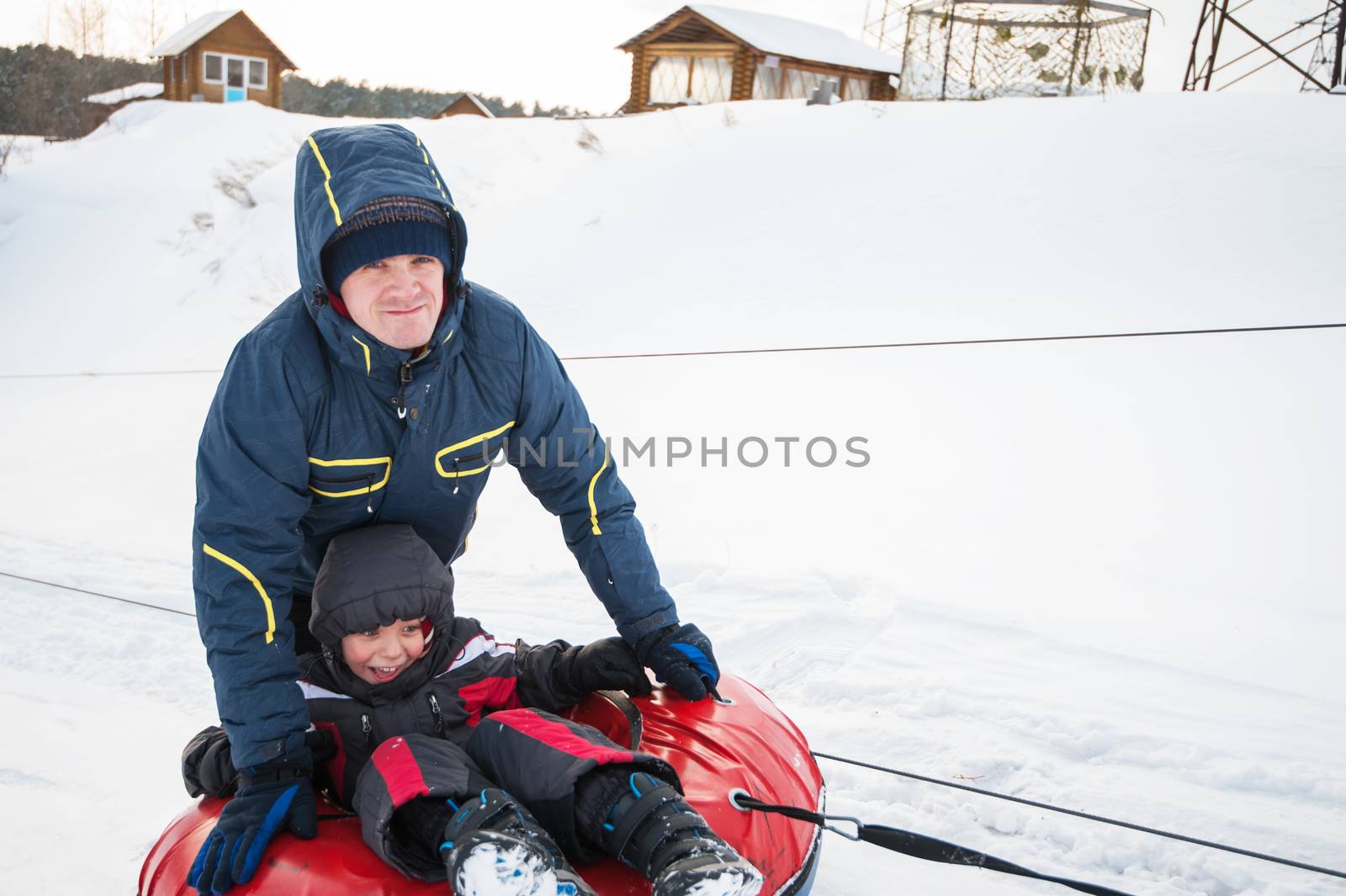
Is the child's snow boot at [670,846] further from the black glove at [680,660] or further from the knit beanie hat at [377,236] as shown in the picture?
the knit beanie hat at [377,236]

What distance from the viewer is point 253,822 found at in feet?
5.08

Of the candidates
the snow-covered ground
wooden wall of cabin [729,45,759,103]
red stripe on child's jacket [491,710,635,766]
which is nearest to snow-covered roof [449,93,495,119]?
wooden wall of cabin [729,45,759,103]

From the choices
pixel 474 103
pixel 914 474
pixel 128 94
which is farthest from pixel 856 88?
pixel 128 94

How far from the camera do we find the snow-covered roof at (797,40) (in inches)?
637

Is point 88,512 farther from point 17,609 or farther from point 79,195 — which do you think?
point 79,195

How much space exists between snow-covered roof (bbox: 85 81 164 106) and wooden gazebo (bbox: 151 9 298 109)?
1.18 metres

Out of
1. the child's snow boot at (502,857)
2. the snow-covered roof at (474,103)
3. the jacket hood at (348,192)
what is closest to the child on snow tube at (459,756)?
the child's snow boot at (502,857)

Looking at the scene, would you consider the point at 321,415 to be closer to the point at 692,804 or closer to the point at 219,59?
the point at 692,804

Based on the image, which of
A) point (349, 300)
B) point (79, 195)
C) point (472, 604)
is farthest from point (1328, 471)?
point (79, 195)

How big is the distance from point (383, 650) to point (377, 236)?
0.76 metres

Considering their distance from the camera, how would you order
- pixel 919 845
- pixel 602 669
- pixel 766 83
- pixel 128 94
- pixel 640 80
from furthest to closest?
1. pixel 128 94
2. pixel 640 80
3. pixel 766 83
4. pixel 602 669
5. pixel 919 845

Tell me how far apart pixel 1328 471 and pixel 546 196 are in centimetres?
718

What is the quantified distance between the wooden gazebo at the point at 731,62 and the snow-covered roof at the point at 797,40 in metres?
0.02

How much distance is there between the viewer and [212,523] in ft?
5.39
